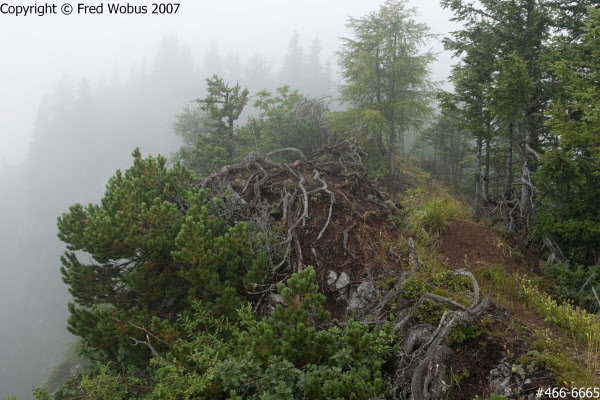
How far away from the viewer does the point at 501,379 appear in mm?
2980

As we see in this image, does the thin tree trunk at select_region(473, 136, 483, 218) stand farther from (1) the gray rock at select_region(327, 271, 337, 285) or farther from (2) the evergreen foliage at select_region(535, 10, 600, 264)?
(1) the gray rock at select_region(327, 271, 337, 285)

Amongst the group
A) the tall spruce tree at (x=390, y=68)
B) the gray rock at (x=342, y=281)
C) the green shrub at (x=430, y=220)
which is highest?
the tall spruce tree at (x=390, y=68)

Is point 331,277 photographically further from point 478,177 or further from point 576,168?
point 478,177

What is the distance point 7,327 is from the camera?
47750 mm

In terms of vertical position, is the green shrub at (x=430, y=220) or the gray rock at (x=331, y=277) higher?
the green shrub at (x=430, y=220)

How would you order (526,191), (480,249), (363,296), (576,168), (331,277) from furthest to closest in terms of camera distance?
(526,191), (480,249), (331,277), (576,168), (363,296)

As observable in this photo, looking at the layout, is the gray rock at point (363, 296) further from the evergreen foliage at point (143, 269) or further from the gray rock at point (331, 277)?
the evergreen foliage at point (143, 269)

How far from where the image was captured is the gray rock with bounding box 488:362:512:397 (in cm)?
285

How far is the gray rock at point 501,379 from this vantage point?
2.85 metres

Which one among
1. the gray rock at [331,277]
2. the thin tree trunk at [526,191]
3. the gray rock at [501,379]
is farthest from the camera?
the thin tree trunk at [526,191]

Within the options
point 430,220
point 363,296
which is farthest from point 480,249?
point 363,296

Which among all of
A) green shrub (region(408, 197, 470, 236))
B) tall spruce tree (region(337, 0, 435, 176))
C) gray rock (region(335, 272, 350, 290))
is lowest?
gray rock (region(335, 272, 350, 290))

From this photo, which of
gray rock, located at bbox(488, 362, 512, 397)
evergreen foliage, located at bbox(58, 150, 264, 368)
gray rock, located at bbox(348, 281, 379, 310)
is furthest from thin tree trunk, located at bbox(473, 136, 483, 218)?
evergreen foliage, located at bbox(58, 150, 264, 368)

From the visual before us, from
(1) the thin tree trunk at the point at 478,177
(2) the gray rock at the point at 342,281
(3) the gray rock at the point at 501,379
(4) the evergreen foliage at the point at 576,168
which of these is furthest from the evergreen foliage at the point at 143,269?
(1) the thin tree trunk at the point at 478,177
